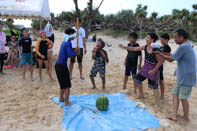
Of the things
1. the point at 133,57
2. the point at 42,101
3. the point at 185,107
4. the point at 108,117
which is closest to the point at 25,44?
the point at 42,101

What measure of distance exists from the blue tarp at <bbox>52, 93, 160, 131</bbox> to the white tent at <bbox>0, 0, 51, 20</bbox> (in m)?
5.39

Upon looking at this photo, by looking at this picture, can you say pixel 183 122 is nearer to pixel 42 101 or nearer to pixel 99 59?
pixel 99 59

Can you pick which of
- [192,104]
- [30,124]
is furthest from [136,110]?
[30,124]

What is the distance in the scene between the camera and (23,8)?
27.7 ft

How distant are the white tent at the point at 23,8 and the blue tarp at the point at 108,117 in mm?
5392

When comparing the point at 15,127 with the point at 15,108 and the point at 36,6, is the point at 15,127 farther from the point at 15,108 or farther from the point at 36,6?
the point at 36,6

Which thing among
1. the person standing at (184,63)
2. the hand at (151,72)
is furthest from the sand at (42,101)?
the hand at (151,72)

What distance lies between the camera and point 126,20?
2075 centimetres

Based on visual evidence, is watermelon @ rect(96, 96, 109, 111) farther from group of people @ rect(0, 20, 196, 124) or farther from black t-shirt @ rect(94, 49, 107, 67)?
black t-shirt @ rect(94, 49, 107, 67)

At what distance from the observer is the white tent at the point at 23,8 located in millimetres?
8219

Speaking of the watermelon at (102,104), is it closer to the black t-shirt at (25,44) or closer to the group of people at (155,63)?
the group of people at (155,63)

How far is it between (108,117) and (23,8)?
7.01 meters

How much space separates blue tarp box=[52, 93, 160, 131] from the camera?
10.9 feet

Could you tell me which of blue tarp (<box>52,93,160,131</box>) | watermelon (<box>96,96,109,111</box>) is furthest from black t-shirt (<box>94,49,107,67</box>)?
watermelon (<box>96,96,109,111</box>)
